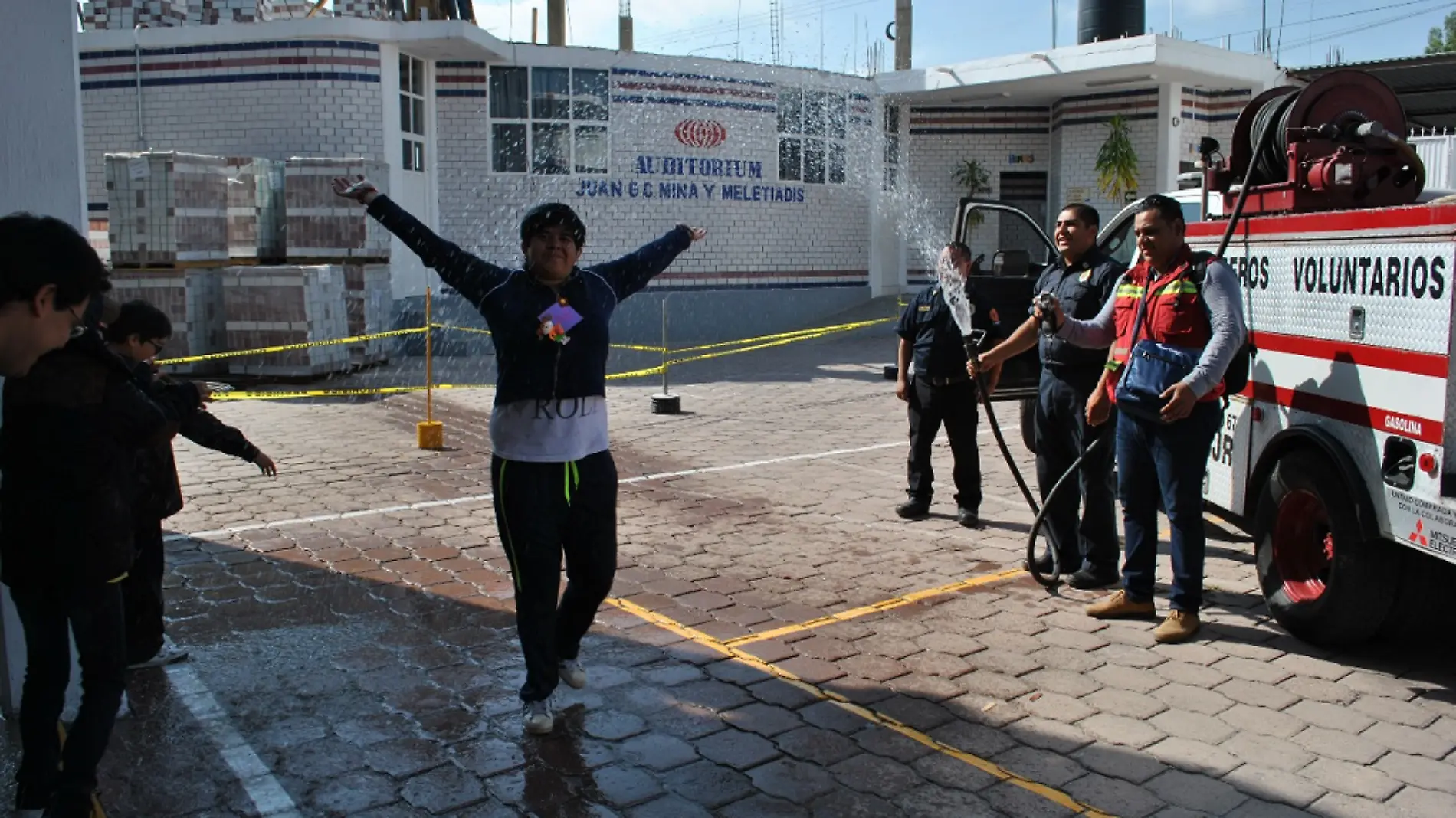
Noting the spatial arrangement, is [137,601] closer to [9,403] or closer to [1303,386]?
[9,403]

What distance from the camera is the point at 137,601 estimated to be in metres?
4.77

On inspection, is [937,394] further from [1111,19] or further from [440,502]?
[1111,19]

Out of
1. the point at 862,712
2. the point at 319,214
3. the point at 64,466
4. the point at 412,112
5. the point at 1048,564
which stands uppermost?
the point at 412,112

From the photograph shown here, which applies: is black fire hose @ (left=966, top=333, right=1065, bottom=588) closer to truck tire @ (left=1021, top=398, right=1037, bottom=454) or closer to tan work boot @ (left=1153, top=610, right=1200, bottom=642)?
tan work boot @ (left=1153, top=610, right=1200, bottom=642)

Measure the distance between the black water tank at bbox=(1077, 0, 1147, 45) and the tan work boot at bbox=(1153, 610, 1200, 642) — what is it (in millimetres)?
20732

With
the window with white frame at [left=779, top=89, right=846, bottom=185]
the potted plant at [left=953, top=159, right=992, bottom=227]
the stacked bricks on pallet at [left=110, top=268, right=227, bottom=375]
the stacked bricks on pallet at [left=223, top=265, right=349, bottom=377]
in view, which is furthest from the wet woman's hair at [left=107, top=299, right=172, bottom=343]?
the potted plant at [left=953, top=159, right=992, bottom=227]

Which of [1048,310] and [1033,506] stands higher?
[1048,310]

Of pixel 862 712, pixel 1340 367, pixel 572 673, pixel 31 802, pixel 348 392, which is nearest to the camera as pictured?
pixel 31 802

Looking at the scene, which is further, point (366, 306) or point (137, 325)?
point (366, 306)

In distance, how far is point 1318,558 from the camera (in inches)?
202

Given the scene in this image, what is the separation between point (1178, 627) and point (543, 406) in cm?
298

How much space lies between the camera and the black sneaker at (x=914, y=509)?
24.9ft

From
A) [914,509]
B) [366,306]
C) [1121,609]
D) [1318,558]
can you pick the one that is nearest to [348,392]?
[366,306]

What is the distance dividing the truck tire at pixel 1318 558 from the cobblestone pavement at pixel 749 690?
18 centimetres
